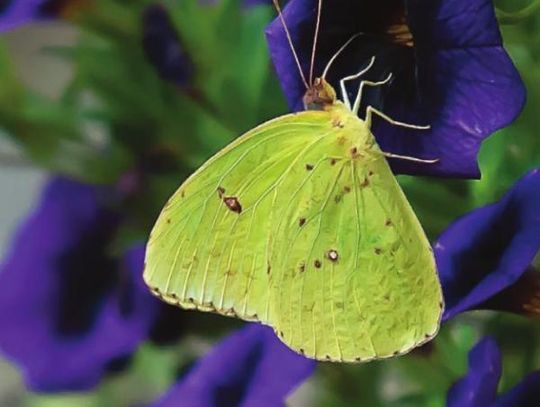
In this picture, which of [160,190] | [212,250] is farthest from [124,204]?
[212,250]

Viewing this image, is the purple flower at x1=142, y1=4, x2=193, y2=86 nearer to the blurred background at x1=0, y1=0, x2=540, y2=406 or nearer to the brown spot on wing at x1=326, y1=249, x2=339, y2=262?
the blurred background at x1=0, y1=0, x2=540, y2=406

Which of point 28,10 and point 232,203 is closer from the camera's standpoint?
point 232,203

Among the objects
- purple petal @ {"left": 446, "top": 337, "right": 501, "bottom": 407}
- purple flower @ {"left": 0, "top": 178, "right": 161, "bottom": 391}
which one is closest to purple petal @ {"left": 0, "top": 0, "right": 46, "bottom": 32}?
purple flower @ {"left": 0, "top": 178, "right": 161, "bottom": 391}

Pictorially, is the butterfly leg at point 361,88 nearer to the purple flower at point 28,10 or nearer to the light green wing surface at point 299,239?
the light green wing surface at point 299,239

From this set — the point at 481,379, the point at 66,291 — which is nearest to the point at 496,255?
the point at 481,379

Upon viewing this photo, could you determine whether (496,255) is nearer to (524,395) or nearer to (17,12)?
(524,395)

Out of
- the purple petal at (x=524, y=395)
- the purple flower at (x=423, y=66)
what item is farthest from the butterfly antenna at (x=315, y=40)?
the purple petal at (x=524, y=395)
